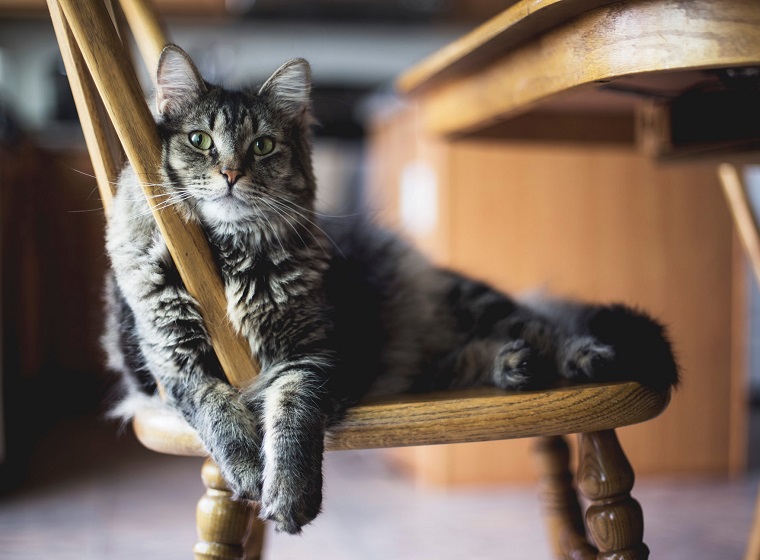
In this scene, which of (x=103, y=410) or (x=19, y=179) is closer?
(x=19, y=179)

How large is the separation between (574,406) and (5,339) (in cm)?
207

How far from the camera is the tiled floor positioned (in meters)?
1.76

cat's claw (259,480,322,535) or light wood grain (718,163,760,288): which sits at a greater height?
light wood grain (718,163,760,288)

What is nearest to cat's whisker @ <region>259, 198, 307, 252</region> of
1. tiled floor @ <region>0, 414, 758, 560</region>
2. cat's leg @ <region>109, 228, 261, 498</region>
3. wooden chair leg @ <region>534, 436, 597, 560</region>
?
cat's leg @ <region>109, 228, 261, 498</region>

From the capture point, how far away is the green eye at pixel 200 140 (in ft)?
2.89

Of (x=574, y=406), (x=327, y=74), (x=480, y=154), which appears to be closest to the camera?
(x=574, y=406)

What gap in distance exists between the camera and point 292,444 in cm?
77

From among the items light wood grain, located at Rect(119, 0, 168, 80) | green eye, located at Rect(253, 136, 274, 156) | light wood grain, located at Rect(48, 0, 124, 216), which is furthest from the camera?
light wood grain, located at Rect(119, 0, 168, 80)

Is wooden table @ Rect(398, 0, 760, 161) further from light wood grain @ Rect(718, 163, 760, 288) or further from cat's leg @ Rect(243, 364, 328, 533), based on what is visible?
cat's leg @ Rect(243, 364, 328, 533)

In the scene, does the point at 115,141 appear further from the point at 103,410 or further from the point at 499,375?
the point at 103,410

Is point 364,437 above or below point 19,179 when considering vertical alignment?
below

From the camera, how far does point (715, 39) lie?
71cm

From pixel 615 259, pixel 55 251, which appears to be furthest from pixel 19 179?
pixel 615 259

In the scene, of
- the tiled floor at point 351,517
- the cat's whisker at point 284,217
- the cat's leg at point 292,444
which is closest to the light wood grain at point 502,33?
Result: the cat's whisker at point 284,217
